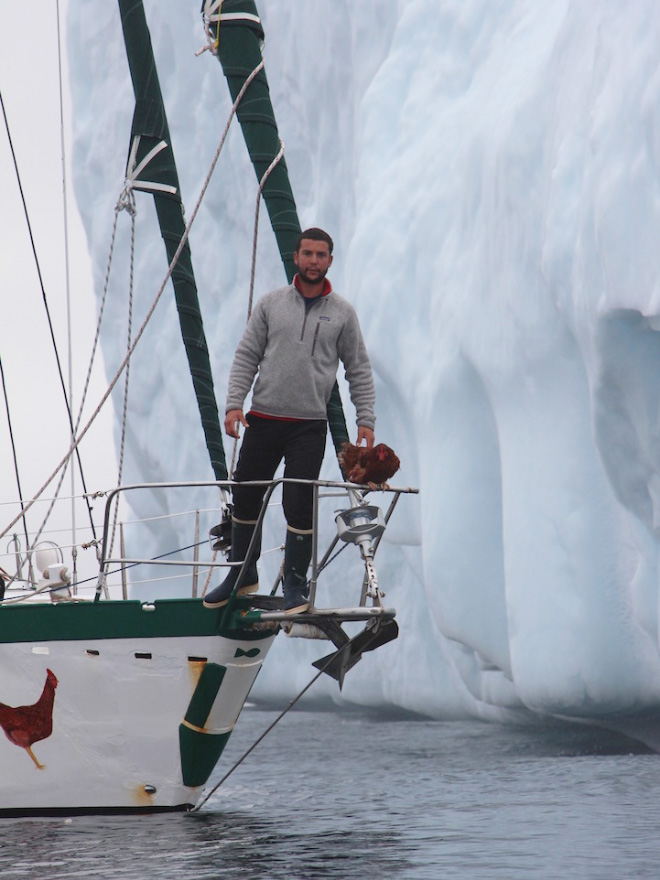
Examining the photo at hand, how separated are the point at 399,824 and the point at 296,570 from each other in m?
2.33

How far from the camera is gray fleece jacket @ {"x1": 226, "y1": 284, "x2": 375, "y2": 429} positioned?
6.47m

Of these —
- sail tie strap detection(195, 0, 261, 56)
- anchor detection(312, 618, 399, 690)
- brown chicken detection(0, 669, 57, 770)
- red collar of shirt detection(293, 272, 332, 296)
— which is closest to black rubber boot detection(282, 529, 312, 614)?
anchor detection(312, 618, 399, 690)

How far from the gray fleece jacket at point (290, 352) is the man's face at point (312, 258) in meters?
0.15

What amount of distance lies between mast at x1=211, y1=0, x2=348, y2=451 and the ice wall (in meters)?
2.56

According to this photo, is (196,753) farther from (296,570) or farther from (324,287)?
(324,287)

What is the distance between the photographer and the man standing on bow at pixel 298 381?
6.47 metres

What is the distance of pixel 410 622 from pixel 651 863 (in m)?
9.72

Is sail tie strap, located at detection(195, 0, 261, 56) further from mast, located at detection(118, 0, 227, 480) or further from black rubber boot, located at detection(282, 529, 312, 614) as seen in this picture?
black rubber boot, located at detection(282, 529, 312, 614)

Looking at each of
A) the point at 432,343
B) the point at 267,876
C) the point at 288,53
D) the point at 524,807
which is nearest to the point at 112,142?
the point at 288,53

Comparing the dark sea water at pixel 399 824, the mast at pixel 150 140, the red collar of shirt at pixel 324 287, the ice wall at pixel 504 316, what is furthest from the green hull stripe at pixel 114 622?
the ice wall at pixel 504 316

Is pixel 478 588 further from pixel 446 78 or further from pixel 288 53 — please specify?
pixel 288 53

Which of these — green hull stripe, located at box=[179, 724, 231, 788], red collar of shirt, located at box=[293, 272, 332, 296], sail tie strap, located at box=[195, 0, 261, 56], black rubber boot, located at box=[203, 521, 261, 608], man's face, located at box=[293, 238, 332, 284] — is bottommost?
green hull stripe, located at box=[179, 724, 231, 788]

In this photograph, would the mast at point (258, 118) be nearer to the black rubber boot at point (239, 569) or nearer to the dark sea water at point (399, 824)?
the black rubber boot at point (239, 569)

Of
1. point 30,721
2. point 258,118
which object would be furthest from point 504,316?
point 30,721
